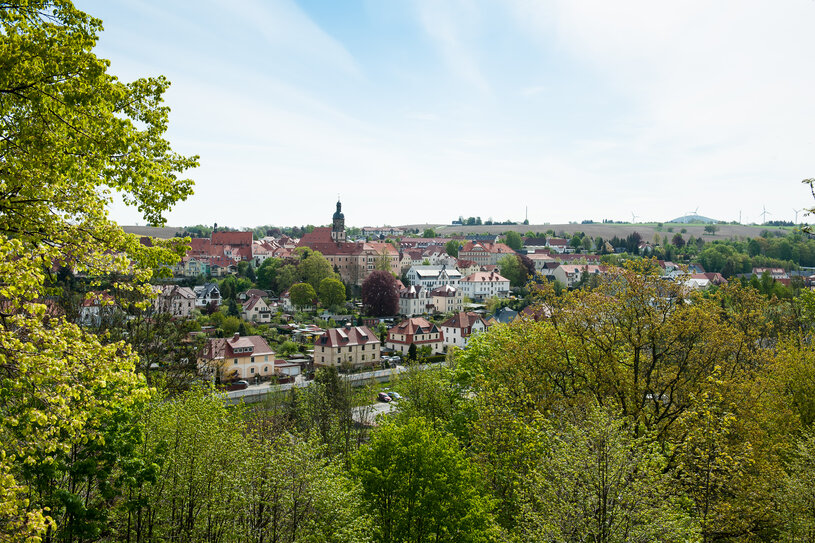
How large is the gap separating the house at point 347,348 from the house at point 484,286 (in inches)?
2028

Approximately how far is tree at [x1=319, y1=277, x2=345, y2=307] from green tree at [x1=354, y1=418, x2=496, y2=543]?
75602 millimetres

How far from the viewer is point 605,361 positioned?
16938 mm

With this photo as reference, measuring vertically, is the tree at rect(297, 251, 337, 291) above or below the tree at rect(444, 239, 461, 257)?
below

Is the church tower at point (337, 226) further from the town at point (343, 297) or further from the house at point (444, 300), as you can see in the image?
the house at point (444, 300)

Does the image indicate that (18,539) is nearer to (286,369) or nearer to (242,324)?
(286,369)

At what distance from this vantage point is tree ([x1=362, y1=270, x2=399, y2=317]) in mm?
88938

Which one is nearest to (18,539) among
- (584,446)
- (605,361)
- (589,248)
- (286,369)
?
(584,446)

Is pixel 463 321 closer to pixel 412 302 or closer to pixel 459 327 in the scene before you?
pixel 459 327

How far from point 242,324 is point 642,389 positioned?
58.5 m

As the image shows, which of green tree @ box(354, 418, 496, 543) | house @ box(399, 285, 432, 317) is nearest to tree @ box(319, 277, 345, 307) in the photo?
house @ box(399, 285, 432, 317)

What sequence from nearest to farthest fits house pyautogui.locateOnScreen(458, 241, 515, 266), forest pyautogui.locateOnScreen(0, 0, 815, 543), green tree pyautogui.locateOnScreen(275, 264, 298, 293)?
1. forest pyautogui.locateOnScreen(0, 0, 815, 543)
2. green tree pyautogui.locateOnScreen(275, 264, 298, 293)
3. house pyautogui.locateOnScreen(458, 241, 515, 266)

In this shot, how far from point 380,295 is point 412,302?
734cm

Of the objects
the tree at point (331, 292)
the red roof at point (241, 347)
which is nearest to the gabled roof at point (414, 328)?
the red roof at point (241, 347)

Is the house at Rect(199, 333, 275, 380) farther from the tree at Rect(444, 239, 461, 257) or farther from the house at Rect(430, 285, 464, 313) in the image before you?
the tree at Rect(444, 239, 461, 257)
